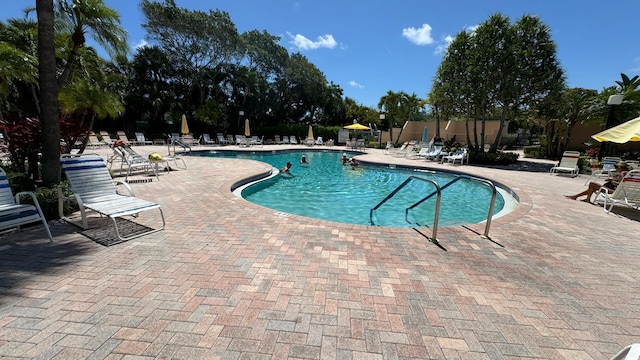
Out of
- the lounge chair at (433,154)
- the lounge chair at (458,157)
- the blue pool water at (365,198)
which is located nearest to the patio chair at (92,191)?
the blue pool water at (365,198)

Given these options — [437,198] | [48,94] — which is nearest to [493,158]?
[437,198]

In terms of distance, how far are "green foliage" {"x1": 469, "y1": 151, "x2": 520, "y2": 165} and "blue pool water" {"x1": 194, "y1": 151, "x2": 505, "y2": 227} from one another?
14.2 feet

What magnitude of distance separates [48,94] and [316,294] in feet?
18.6

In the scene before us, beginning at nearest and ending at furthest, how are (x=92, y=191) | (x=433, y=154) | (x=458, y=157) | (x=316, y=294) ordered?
Answer: 1. (x=316, y=294)
2. (x=92, y=191)
3. (x=458, y=157)
4. (x=433, y=154)

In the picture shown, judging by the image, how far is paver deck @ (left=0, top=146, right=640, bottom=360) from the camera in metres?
2.06

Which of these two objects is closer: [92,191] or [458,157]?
[92,191]

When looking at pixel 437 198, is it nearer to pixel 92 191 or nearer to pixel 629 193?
pixel 629 193

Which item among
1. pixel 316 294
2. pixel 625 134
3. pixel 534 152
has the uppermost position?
pixel 625 134

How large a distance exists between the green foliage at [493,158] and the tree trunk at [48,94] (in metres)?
Result: 17.3

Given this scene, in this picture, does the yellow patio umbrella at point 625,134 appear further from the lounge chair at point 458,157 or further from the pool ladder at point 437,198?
the lounge chair at point 458,157

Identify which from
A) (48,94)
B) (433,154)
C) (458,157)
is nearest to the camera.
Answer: (48,94)

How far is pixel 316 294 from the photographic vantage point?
106 inches

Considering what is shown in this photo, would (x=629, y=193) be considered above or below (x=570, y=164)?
below

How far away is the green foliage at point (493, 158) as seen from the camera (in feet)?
49.9
